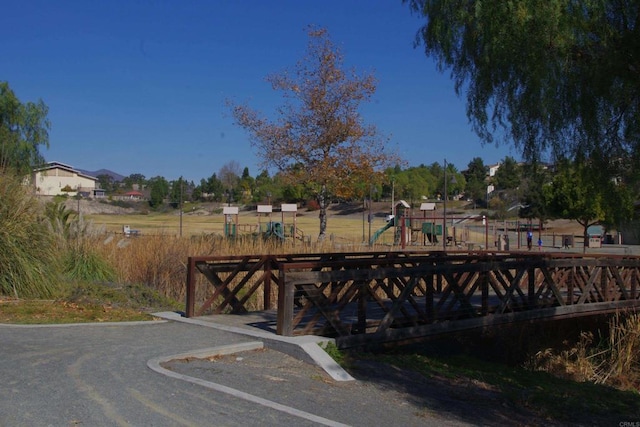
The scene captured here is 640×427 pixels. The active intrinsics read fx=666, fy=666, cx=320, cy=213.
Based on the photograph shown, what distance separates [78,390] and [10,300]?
6848 millimetres

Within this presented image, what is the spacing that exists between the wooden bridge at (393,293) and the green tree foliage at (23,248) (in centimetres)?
323

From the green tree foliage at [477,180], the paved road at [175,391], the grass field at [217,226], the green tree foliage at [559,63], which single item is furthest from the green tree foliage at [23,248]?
the green tree foliage at [477,180]

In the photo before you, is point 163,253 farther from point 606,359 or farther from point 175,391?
point 175,391

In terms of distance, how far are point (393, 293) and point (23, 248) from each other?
24.5 ft

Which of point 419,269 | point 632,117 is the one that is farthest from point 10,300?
point 632,117

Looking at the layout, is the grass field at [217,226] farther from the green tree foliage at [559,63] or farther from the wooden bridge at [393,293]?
the green tree foliage at [559,63]

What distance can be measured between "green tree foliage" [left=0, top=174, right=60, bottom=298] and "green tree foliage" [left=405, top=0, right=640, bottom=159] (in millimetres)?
9029

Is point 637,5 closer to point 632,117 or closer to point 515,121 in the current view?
point 632,117

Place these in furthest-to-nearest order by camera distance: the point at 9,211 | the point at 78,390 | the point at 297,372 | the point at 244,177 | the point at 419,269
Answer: the point at 244,177
the point at 9,211
the point at 419,269
the point at 297,372
the point at 78,390

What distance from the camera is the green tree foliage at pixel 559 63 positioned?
339 inches

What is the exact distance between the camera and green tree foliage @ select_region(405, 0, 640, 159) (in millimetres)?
8602

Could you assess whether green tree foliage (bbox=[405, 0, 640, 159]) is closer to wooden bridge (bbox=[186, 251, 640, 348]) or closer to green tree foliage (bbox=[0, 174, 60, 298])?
wooden bridge (bbox=[186, 251, 640, 348])

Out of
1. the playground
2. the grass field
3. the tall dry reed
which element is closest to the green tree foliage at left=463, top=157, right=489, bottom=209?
the playground

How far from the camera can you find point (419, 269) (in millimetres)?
10992
